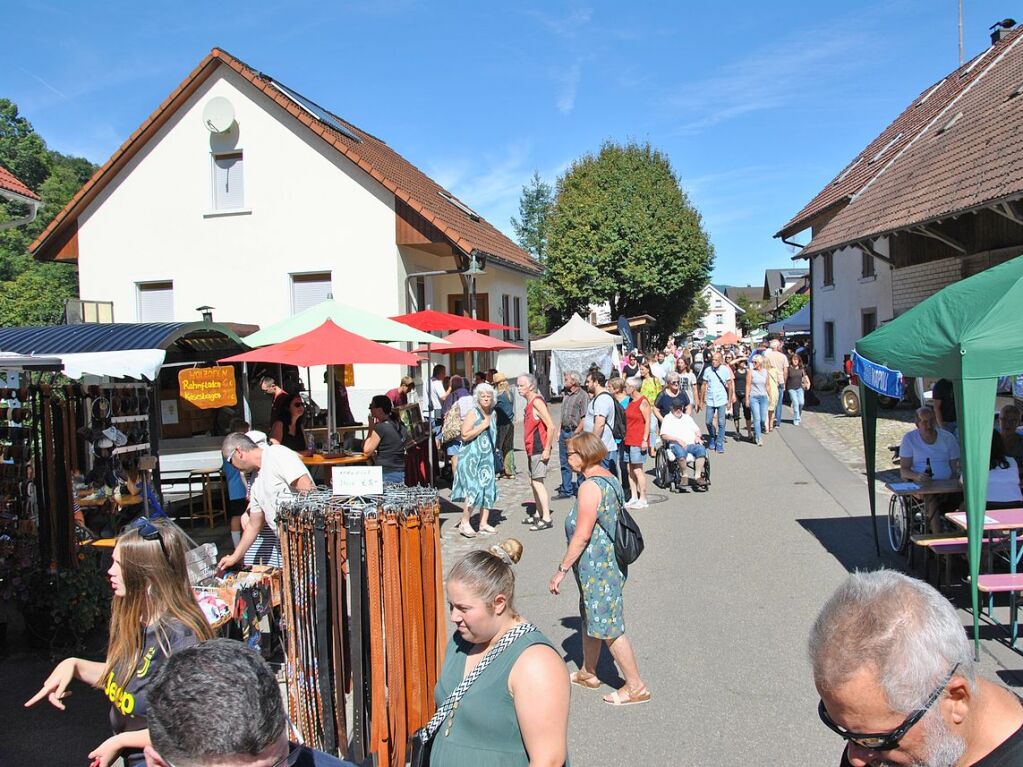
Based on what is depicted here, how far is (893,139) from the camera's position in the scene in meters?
26.3

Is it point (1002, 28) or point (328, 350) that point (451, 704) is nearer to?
point (328, 350)

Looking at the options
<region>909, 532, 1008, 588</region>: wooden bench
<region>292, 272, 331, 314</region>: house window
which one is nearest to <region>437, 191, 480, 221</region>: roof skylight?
<region>292, 272, 331, 314</region>: house window

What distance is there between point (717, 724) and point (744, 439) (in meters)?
13.4

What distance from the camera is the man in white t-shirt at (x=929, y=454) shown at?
25.2ft

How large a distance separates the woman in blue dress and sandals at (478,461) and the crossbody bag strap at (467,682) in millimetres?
6350

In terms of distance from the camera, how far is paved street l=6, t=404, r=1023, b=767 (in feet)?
14.5

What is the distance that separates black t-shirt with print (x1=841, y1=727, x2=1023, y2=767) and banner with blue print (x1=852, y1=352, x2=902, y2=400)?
5.96m

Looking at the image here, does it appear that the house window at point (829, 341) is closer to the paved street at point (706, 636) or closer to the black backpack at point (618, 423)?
the paved street at point (706, 636)

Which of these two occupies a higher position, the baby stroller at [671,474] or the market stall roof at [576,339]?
the market stall roof at [576,339]

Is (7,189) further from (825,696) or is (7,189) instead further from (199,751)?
(825,696)

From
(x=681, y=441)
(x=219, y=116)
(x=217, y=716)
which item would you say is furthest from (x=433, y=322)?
(x=217, y=716)

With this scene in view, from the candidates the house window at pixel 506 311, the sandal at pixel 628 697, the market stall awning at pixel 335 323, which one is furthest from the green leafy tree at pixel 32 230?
the sandal at pixel 628 697

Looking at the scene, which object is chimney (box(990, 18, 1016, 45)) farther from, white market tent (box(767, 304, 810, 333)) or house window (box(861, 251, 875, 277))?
white market tent (box(767, 304, 810, 333))

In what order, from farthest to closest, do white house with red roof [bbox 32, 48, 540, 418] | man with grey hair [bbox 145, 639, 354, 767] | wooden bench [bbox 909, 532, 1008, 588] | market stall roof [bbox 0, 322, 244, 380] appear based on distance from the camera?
white house with red roof [bbox 32, 48, 540, 418] → market stall roof [bbox 0, 322, 244, 380] → wooden bench [bbox 909, 532, 1008, 588] → man with grey hair [bbox 145, 639, 354, 767]
